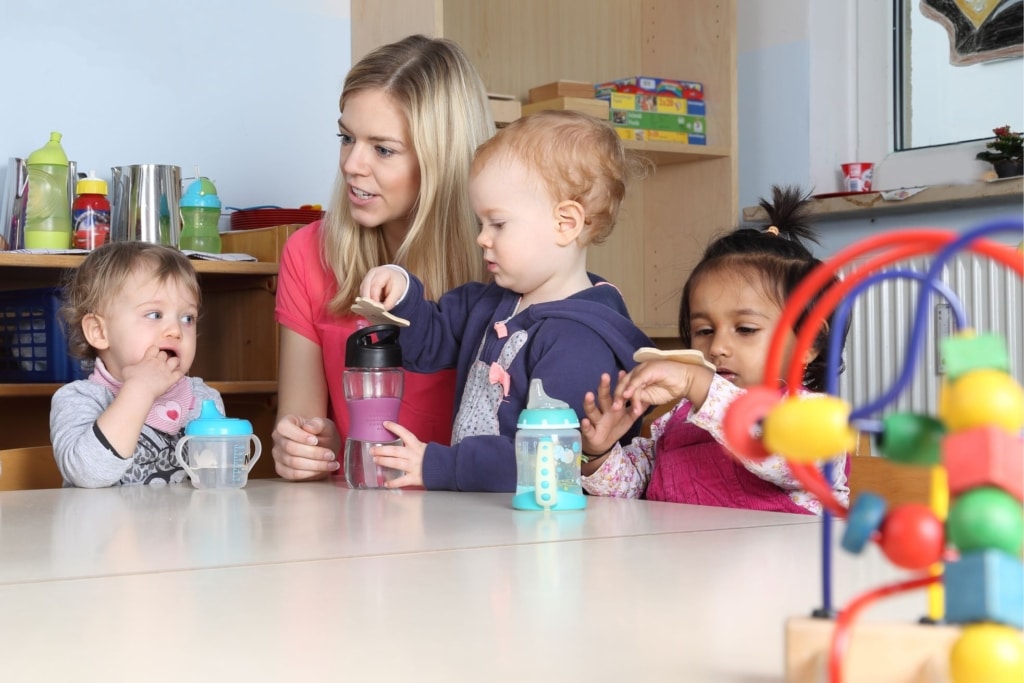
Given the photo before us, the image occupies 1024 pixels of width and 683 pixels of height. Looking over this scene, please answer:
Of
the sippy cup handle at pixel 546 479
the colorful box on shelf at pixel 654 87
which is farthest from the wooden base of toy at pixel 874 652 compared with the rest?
the colorful box on shelf at pixel 654 87

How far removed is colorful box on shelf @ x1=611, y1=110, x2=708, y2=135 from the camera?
3537mm

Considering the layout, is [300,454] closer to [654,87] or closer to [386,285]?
[386,285]

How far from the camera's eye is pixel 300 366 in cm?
188

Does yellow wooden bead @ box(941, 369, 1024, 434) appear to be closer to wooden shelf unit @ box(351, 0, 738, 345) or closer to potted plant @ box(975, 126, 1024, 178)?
potted plant @ box(975, 126, 1024, 178)

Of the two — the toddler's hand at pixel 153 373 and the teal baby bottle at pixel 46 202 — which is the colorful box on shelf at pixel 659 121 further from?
the toddler's hand at pixel 153 373

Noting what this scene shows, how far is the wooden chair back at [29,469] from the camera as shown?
162 cm

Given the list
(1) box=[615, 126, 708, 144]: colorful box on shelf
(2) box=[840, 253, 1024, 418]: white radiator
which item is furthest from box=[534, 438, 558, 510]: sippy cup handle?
(1) box=[615, 126, 708, 144]: colorful box on shelf

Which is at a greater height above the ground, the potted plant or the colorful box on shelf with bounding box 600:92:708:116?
the colorful box on shelf with bounding box 600:92:708:116

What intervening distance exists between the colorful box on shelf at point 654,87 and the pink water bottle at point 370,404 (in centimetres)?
232

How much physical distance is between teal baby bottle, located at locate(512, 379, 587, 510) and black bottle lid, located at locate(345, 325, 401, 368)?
0.82 ft

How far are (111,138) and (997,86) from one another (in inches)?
95.1

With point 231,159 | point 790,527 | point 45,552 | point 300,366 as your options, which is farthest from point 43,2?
point 790,527

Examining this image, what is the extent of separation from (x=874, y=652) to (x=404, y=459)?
99cm

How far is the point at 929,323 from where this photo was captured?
3.31 meters
